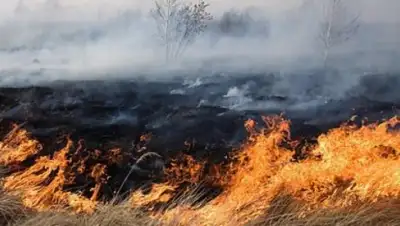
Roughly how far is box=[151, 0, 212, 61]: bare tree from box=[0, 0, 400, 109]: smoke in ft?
0.18

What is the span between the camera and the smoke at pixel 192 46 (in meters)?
3.93

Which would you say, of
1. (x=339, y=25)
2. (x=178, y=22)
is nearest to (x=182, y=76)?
(x=178, y=22)

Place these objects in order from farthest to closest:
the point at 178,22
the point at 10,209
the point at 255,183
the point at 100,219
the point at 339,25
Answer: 1. the point at 178,22
2. the point at 339,25
3. the point at 255,183
4. the point at 10,209
5. the point at 100,219

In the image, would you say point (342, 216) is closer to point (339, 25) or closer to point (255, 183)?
point (255, 183)

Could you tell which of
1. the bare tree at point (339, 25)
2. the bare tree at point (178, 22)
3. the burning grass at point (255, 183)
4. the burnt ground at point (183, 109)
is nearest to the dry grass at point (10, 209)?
the burning grass at point (255, 183)

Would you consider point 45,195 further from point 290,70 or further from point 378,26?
point 378,26

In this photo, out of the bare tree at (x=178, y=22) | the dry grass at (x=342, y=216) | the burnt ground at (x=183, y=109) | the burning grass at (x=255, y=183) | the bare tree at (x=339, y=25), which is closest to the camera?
the dry grass at (x=342, y=216)

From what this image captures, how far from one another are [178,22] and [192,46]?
208 mm

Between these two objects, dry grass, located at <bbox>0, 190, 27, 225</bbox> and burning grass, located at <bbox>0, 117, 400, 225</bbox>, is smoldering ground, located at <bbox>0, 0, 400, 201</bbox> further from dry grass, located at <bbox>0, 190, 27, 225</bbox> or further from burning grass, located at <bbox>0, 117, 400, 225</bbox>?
dry grass, located at <bbox>0, 190, 27, 225</bbox>

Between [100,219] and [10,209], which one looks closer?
[100,219]

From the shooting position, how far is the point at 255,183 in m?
3.80

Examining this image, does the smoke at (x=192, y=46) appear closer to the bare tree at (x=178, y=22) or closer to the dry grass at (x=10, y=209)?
the bare tree at (x=178, y=22)

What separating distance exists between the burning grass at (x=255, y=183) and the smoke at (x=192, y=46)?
0.38 metres

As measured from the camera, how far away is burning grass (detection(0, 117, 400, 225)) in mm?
3502
